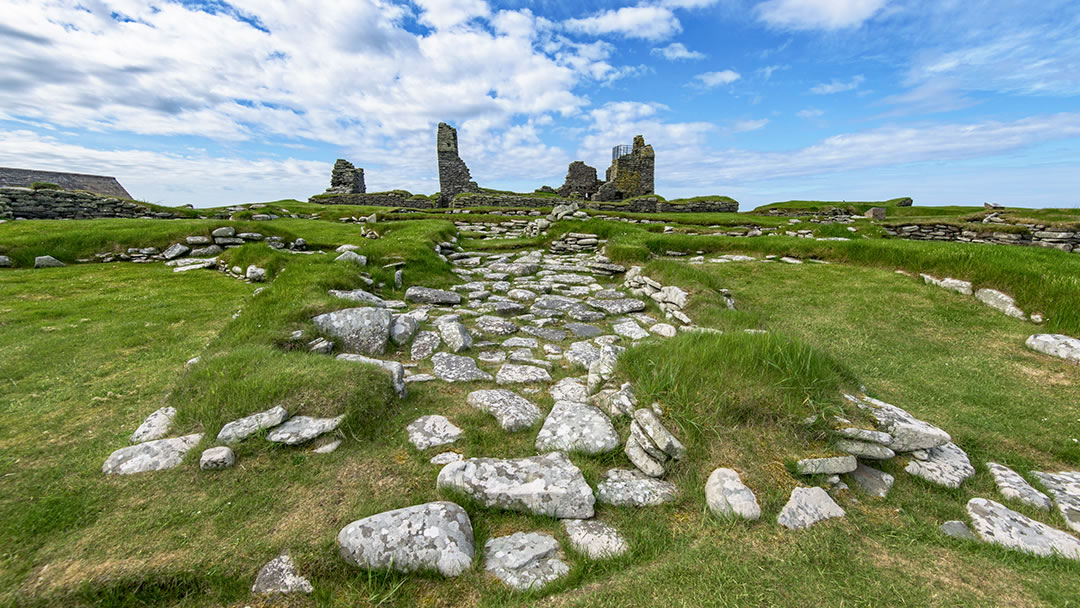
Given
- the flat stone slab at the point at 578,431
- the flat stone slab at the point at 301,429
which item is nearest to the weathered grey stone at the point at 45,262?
the flat stone slab at the point at 301,429

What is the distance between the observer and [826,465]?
11.6ft

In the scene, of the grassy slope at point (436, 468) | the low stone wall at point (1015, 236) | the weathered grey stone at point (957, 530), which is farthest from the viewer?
the low stone wall at point (1015, 236)

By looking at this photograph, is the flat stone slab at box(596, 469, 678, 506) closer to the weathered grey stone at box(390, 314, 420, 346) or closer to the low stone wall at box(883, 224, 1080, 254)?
the weathered grey stone at box(390, 314, 420, 346)

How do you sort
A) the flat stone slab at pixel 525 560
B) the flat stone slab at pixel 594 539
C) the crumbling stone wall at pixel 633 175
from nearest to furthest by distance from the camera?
the flat stone slab at pixel 525 560
the flat stone slab at pixel 594 539
the crumbling stone wall at pixel 633 175

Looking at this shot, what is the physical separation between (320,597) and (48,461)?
314 cm

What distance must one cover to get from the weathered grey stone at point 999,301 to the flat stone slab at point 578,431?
8.89m

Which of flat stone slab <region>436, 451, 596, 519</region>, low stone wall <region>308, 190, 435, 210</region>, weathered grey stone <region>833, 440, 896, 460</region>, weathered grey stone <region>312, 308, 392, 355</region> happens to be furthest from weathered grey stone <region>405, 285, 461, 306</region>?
low stone wall <region>308, 190, 435, 210</region>

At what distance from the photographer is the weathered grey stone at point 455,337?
21.2 feet

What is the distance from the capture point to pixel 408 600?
2.56 metres

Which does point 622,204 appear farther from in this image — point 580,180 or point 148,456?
point 148,456

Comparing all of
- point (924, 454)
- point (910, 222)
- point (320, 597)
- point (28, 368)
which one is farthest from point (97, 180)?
point (910, 222)

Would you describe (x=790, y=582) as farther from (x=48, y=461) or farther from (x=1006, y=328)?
(x=1006, y=328)

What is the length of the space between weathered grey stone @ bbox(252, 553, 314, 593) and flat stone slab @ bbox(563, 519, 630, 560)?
173 cm

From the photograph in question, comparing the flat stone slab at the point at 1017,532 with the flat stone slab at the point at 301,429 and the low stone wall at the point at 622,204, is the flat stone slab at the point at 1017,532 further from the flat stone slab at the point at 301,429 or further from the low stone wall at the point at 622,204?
the low stone wall at the point at 622,204
